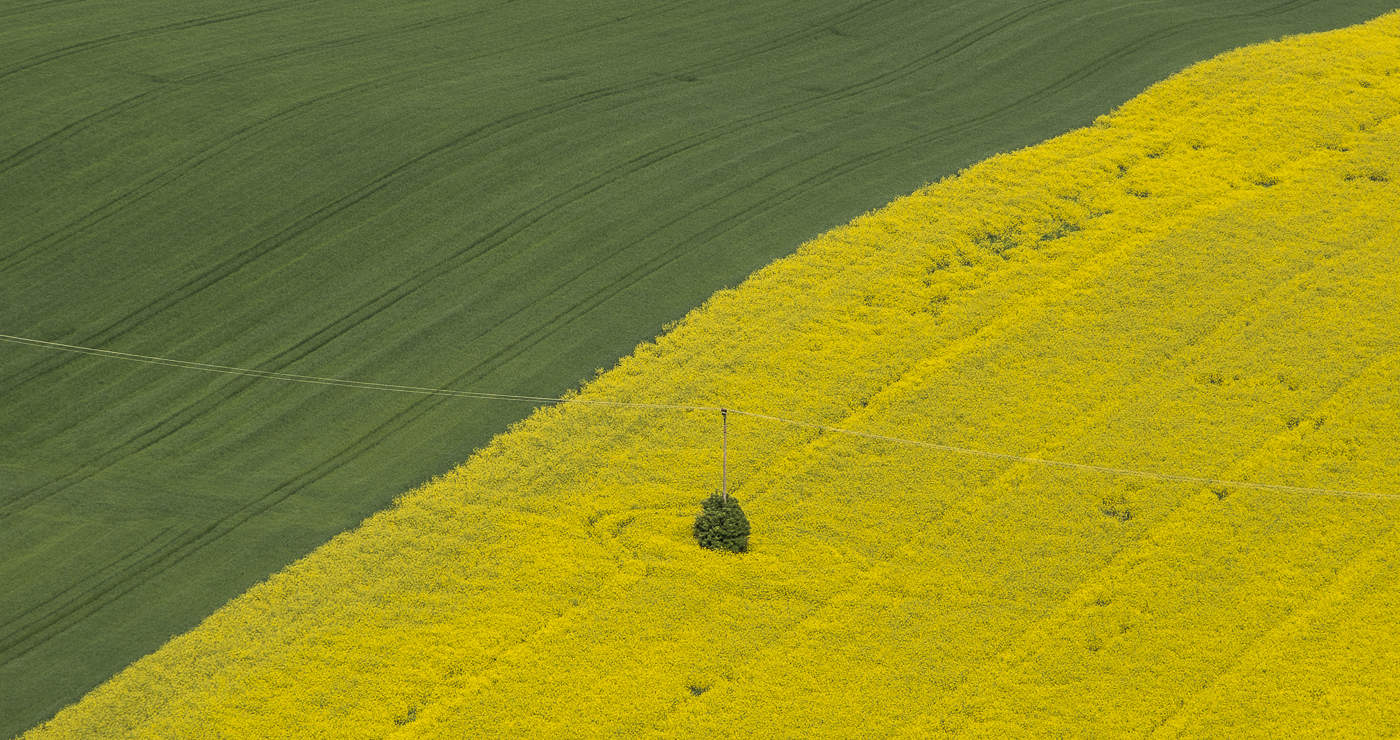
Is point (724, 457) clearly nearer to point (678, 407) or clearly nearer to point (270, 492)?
point (678, 407)

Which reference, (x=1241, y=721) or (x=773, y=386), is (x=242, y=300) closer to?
(x=773, y=386)

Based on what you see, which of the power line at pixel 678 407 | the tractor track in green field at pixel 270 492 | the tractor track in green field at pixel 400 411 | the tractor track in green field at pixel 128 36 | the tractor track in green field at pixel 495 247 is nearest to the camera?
the tractor track in green field at pixel 270 492

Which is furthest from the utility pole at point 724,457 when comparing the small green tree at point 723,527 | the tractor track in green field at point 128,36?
the tractor track in green field at point 128,36

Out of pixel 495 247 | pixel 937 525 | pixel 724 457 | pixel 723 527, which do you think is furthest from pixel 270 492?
pixel 937 525

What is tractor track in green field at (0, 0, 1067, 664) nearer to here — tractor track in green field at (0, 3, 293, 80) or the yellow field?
the yellow field

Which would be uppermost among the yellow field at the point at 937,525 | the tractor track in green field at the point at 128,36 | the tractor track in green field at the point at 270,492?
the tractor track in green field at the point at 128,36

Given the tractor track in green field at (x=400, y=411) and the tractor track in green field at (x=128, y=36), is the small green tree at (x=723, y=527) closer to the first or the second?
the tractor track in green field at (x=400, y=411)
